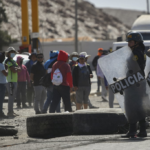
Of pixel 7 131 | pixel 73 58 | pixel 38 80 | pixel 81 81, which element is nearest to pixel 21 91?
pixel 73 58

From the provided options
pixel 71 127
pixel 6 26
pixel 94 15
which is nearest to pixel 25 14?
pixel 71 127

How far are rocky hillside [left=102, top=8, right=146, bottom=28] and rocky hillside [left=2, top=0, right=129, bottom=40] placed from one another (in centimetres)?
620

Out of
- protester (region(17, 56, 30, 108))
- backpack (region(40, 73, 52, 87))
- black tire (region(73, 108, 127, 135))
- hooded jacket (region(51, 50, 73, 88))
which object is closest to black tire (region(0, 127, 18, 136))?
black tire (region(73, 108, 127, 135))

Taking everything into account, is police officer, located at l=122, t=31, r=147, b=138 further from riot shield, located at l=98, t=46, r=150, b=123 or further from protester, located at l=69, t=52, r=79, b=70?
protester, located at l=69, t=52, r=79, b=70

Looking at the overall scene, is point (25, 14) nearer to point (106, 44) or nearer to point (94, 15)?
point (106, 44)

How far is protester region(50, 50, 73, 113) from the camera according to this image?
37.3 feet

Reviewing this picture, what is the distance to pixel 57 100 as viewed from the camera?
11.5m

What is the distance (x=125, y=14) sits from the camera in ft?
569

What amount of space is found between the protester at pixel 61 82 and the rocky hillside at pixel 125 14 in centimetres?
15601

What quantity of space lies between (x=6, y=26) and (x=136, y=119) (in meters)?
121

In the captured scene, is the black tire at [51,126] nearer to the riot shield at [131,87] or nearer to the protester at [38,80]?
the riot shield at [131,87]

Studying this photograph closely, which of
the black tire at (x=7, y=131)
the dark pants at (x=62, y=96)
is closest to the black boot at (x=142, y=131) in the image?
the black tire at (x=7, y=131)

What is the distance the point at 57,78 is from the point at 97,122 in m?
2.53

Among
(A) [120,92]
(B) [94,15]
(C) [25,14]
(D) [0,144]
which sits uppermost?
(B) [94,15]
